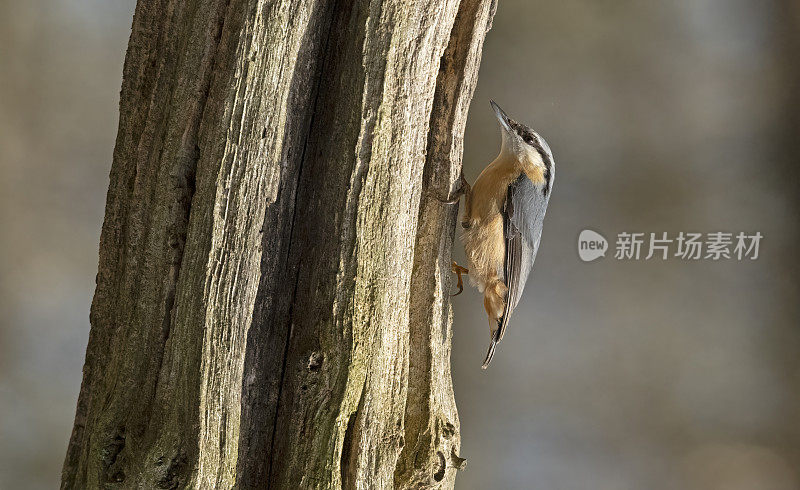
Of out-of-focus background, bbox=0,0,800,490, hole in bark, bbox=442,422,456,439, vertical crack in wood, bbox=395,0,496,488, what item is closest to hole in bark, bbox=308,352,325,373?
vertical crack in wood, bbox=395,0,496,488

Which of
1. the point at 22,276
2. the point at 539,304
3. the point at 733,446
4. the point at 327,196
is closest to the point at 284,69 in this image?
the point at 327,196

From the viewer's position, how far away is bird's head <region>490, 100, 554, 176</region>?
2225 mm

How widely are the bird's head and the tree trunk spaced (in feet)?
1.98

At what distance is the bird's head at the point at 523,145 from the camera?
222 cm

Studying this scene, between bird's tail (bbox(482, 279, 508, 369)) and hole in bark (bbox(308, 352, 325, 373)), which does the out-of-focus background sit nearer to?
bird's tail (bbox(482, 279, 508, 369))

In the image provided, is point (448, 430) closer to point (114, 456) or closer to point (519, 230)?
point (519, 230)

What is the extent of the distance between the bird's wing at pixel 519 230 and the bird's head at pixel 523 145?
0.09 metres

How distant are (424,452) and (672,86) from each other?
2.30m

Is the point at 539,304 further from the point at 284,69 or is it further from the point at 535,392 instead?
the point at 284,69

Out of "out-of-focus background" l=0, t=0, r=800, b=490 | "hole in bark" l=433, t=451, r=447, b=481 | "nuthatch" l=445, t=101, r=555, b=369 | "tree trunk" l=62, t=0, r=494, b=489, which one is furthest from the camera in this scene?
"out-of-focus background" l=0, t=0, r=800, b=490

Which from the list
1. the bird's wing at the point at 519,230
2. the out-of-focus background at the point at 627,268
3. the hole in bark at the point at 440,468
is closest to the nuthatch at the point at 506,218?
the bird's wing at the point at 519,230

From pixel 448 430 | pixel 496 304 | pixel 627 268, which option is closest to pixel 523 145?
pixel 496 304

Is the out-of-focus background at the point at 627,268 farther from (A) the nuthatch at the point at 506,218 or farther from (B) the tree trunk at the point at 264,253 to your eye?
(B) the tree trunk at the point at 264,253

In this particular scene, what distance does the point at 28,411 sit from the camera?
9.52 feet
